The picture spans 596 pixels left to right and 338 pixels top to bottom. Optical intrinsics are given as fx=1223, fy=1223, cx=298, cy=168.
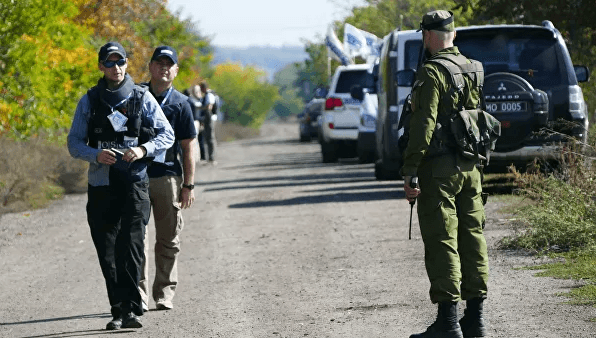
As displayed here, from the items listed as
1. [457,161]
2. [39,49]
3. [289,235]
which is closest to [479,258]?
[457,161]

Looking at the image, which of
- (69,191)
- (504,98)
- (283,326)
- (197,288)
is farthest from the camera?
(69,191)

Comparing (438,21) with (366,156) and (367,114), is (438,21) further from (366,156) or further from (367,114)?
(366,156)

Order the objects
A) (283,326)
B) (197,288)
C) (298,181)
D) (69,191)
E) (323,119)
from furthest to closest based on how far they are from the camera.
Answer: (323,119) < (298,181) < (69,191) < (197,288) < (283,326)

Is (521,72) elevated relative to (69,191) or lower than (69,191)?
elevated

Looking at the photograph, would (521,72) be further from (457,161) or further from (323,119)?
(323,119)

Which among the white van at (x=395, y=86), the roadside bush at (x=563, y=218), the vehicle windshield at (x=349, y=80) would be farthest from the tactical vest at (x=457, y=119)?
the vehicle windshield at (x=349, y=80)

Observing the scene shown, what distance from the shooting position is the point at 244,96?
106562 millimetres

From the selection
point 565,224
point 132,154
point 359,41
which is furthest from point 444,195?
point 359,41

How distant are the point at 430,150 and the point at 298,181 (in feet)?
46.6

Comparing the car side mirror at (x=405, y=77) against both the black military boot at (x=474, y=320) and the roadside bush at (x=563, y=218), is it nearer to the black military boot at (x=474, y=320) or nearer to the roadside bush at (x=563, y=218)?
the roadside bush at (x=563, y=218)

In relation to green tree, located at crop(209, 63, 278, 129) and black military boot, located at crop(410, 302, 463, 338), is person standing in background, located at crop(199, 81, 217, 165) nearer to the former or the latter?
black military boot, located at crop(410, 302, 463, 338)

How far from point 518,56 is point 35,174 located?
729cm

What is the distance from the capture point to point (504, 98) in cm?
1363

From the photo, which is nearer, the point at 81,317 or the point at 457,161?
the point at 457,161
